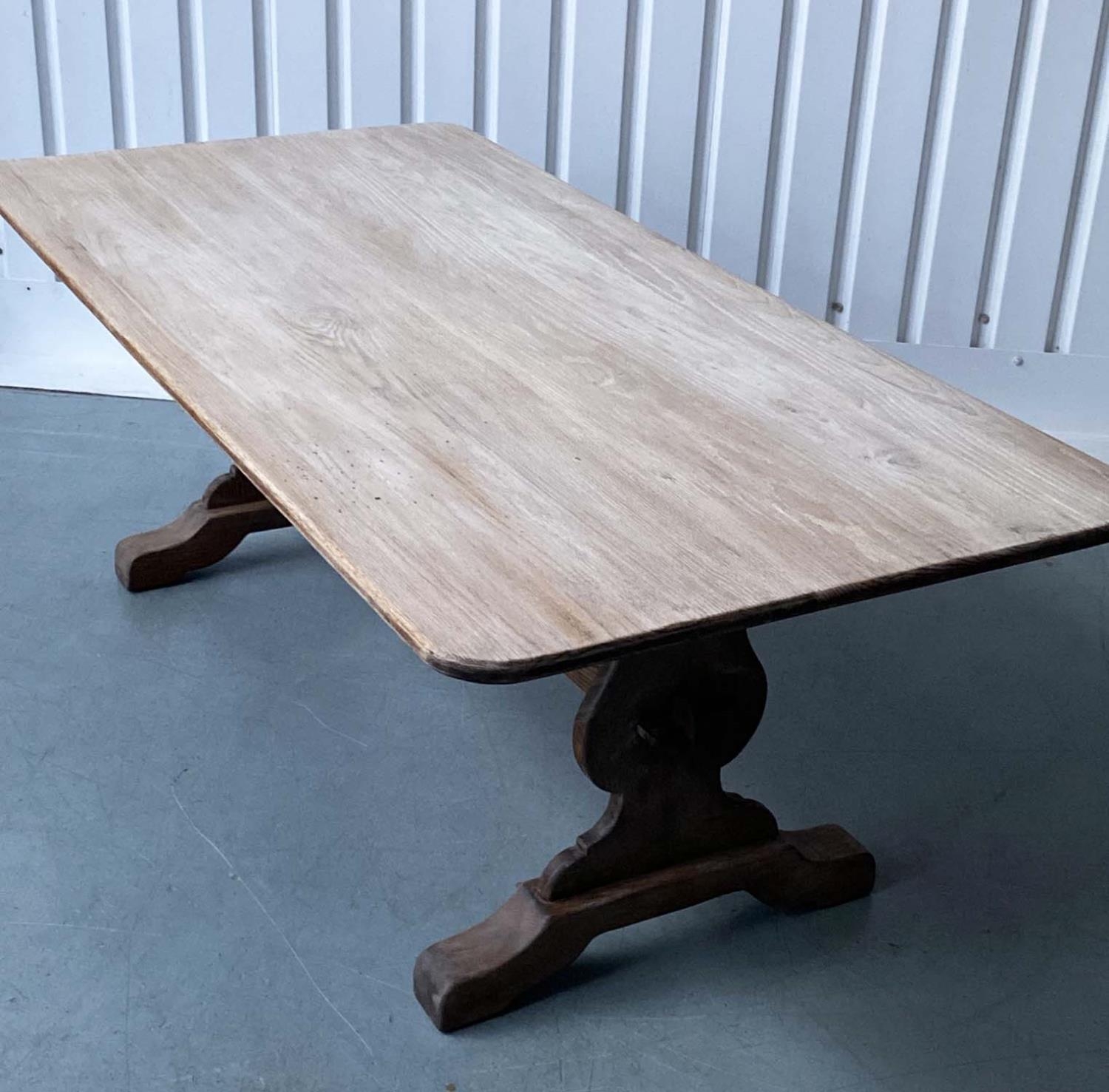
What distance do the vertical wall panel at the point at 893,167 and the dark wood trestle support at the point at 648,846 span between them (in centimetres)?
139

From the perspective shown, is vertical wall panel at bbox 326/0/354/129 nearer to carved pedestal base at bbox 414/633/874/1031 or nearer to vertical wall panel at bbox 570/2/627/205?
vertical wall panel at bbox 570/2/627/205

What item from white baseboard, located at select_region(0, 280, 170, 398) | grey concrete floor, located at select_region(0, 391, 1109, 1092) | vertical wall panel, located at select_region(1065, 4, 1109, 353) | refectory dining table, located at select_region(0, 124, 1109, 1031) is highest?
refectory dining table, located at select_region(0, 124, 1109, 1031)

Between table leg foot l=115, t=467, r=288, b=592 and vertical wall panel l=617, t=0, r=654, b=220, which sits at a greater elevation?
vertical wall panel l=617, t=0, r=654, b=220

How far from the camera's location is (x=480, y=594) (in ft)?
4.46

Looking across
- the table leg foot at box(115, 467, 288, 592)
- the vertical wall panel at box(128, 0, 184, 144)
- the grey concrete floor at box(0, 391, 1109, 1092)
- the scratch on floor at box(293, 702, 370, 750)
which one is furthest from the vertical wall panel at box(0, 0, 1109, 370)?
the scratch on floor at box(293, 702, 370, 750)

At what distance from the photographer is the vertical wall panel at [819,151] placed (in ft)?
9.48

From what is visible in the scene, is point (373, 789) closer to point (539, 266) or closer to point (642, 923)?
point (642, 923)

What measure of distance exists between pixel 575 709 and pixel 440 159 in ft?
2.79

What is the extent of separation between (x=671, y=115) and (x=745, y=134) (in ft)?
0.45

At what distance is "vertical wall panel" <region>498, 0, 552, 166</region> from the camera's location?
2928mm

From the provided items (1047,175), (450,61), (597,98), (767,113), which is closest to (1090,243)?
(1047,175)

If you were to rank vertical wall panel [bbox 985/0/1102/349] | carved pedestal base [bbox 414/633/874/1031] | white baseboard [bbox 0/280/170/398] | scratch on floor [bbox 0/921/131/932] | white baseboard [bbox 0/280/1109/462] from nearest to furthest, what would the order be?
1. carved pedestal base [bbox 414/633/874/1031]
2. scratch on floor [bbox 0/921/131/932]
3. vertical wall panel [bbox 985/0/1102/349]
4. white baseboard [bbox 0/280/1109/462]
5. white baseboard [bbox 0/280/170/398]

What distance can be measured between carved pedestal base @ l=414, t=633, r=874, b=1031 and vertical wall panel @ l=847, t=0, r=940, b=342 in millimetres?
1447

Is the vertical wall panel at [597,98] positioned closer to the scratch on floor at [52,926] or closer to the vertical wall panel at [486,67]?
the vertical wall panel at [486,67]
